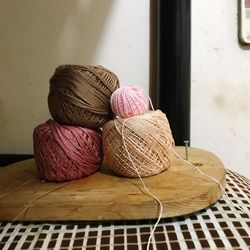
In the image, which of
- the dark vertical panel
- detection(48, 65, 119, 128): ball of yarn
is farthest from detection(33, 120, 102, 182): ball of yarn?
the dark vertical panel

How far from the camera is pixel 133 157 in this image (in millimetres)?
539

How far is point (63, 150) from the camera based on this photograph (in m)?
0.53

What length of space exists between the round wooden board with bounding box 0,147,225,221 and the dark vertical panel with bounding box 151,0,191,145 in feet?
0.94

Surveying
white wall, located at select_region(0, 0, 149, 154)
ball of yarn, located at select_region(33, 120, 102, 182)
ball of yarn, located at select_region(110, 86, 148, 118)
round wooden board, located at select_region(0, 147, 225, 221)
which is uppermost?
white wall, located at select_region(0, 0, 149, 154)

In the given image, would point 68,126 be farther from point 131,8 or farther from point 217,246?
point 131,8

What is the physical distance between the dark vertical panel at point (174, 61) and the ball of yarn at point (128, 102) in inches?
10.9

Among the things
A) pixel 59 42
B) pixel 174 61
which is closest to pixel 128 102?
pixel 174 61

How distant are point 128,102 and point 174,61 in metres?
0.31

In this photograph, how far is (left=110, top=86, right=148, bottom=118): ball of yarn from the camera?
55 cm

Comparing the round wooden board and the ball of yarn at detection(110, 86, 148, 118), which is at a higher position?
the ball of yarn at detection(110, 86, 148, 118)

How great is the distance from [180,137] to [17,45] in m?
0.49

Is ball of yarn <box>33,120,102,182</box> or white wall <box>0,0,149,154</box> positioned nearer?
ball of yarn <box>33,120,102,182</box>

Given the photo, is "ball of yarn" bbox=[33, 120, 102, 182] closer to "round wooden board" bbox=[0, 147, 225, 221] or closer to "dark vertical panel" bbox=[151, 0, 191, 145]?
"round wooden board" bbox=[0, 147, 225, 221]

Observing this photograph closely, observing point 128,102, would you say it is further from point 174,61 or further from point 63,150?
point 174,61
